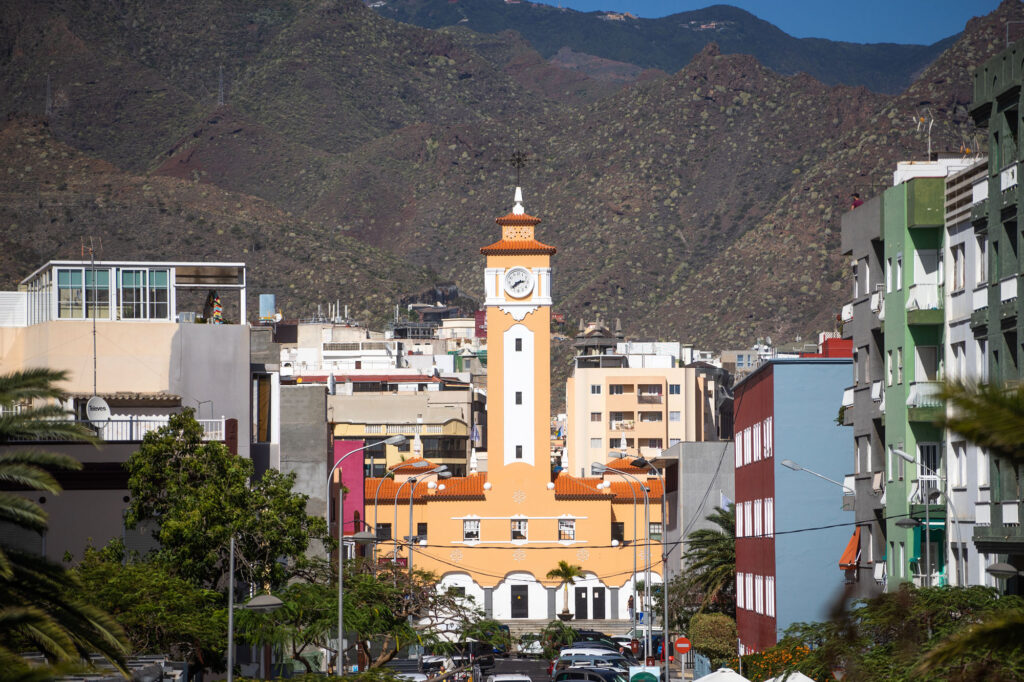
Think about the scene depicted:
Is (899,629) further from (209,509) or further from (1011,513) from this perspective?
(209,509)

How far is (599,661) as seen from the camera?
57531 mm

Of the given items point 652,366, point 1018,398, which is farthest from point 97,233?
point 1018,398

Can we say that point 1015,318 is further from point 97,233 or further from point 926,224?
point 97,233

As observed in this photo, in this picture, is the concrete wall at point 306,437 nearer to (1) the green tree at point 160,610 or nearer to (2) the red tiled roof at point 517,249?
(1) the green tree at point 160,610

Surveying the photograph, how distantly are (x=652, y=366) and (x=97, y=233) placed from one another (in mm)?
69822

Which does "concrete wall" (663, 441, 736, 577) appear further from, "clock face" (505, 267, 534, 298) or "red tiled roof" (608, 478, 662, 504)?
"clock face" (505, 267, 534, 298)

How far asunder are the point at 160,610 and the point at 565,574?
73.0m

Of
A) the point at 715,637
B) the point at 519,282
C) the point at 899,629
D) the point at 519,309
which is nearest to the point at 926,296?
the point at 899,629

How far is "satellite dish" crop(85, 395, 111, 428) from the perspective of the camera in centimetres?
4869

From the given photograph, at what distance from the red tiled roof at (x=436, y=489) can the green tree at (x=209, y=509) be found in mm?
60695

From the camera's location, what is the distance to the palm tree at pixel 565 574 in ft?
364

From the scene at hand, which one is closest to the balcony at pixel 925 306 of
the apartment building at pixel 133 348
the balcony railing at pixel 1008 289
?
the balcony railing at pixel 1008 289

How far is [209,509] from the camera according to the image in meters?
44.8

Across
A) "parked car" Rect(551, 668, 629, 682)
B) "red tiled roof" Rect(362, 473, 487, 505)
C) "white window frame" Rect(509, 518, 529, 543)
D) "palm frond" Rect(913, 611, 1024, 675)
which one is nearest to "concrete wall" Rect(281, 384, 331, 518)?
"parked car" Rect(551, 668, 629, 682)
